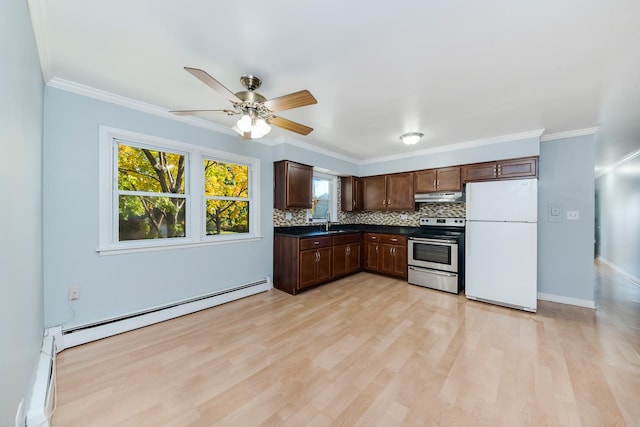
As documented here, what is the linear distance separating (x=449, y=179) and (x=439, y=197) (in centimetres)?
34

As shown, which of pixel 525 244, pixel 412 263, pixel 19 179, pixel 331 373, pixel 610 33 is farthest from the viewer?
pixel 412 263

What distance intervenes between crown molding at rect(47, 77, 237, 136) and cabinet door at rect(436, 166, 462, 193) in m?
3.63

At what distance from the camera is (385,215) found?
5.27m

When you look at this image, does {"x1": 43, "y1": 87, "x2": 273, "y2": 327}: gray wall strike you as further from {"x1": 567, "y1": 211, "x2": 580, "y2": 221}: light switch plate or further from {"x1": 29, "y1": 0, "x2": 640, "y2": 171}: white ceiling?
{"x1": 567, "y1": 211, "x2": 580, "y2": 221}: light switch plate

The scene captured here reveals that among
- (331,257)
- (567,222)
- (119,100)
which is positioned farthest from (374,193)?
(119,100)

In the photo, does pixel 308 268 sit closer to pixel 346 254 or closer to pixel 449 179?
pixel 346 254

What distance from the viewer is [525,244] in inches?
122

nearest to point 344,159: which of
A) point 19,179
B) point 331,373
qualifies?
point 331,373

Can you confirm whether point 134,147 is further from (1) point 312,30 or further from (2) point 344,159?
(2) point 344,159

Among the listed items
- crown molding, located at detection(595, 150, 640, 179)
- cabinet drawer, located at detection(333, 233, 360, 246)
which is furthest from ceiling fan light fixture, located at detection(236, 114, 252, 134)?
crown molding, located at detection(595, 150, 640, 179)

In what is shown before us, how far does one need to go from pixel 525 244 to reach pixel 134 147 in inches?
194

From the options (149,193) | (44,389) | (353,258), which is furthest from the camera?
(353,258)

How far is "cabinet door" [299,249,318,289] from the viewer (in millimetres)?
A: 3646

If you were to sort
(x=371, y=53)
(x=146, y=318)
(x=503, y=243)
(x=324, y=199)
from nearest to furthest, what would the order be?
(x=371, y=53) → (x=146, y=318) → (x=503, y=243) → (x=324, y=199)
